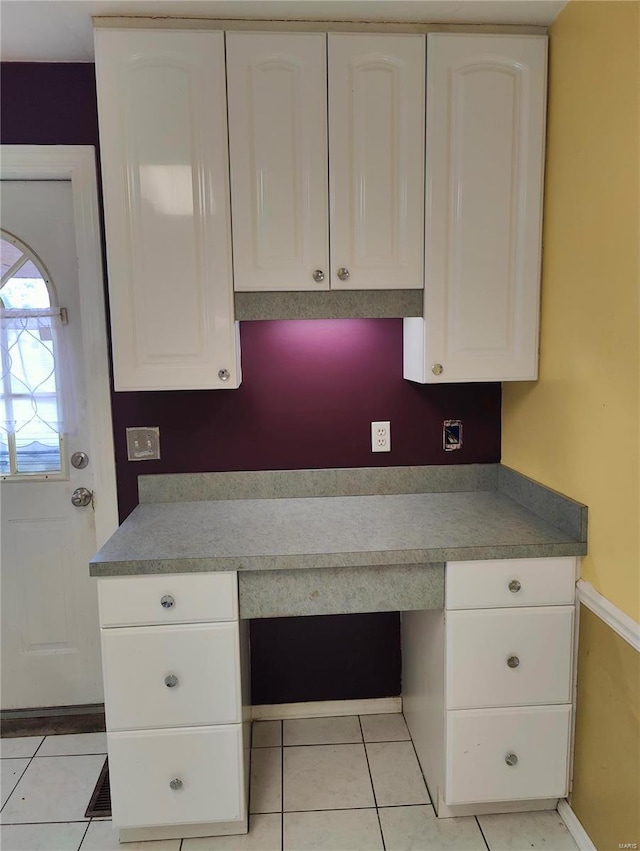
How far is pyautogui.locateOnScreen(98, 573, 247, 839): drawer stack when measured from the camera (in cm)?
161

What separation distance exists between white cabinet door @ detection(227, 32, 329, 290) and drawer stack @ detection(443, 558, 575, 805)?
100 cm

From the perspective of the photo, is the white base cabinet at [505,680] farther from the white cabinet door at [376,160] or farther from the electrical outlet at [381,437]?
the white cabinet door at [376,160]

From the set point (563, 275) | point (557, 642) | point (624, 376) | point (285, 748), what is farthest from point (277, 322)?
point (285, 748)

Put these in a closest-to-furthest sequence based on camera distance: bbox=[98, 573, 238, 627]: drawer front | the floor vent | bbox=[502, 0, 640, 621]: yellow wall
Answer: bbox=[502, 0, 640, 621]: yellow wall, bbox=[98, 573, 238, 627]: drawer front, the floor vent

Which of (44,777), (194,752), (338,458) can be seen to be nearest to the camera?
(194,752)

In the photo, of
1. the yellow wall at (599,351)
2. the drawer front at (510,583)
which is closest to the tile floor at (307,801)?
the yellow wall at (599,351)

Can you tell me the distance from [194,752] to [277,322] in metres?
1.37

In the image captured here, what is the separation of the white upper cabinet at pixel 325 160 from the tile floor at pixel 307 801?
5.23 ft

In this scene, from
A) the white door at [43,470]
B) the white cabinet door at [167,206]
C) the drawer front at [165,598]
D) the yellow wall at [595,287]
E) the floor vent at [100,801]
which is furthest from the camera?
the white door at [43,470]

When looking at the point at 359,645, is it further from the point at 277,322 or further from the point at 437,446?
the point at 277,322

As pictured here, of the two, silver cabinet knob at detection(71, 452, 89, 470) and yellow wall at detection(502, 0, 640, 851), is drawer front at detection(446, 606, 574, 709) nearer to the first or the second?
yellow wall at detection(502, 0, 640, 851)

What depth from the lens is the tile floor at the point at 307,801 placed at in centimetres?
171

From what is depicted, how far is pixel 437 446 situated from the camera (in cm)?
221

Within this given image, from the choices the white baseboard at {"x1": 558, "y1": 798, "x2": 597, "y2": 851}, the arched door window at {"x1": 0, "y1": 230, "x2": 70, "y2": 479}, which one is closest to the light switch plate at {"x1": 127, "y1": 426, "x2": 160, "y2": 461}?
the arched door window at {"x1": 0, "y1": 230, "x2": 70, "y2": 479}
